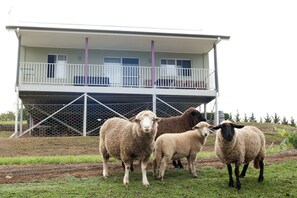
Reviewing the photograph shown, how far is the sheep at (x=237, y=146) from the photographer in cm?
729

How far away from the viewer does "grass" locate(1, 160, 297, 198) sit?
677cm

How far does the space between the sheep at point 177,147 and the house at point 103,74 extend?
34.9 ft

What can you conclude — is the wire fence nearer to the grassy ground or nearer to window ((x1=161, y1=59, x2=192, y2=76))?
window ((x1=161, y1=59, x2=192, y2=76))

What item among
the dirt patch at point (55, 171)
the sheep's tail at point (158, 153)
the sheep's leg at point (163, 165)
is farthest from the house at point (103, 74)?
the sheep's leg at point (163, 165)

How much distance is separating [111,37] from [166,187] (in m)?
14.1

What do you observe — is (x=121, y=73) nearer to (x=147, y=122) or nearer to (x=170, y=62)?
(x=170, y=62)

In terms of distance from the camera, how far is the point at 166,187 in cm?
716

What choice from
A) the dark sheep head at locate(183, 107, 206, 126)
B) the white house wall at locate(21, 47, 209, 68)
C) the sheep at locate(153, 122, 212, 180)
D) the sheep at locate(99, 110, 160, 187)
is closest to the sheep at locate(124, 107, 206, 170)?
the dark sheep head at locate(183, 107, 206, 126)

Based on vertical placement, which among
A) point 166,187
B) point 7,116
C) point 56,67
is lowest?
point 166,187

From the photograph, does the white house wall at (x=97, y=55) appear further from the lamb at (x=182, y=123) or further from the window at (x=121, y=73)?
the lamb at (x=182, y=123)

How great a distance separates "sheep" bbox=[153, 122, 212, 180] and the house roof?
12.2m

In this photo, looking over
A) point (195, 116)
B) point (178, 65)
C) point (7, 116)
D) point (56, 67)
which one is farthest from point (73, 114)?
point (7, 116)

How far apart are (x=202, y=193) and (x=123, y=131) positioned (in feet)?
6.99

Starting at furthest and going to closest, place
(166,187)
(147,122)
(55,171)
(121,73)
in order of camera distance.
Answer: (121,73) < (55,171) < (166,187) < (147,122)
